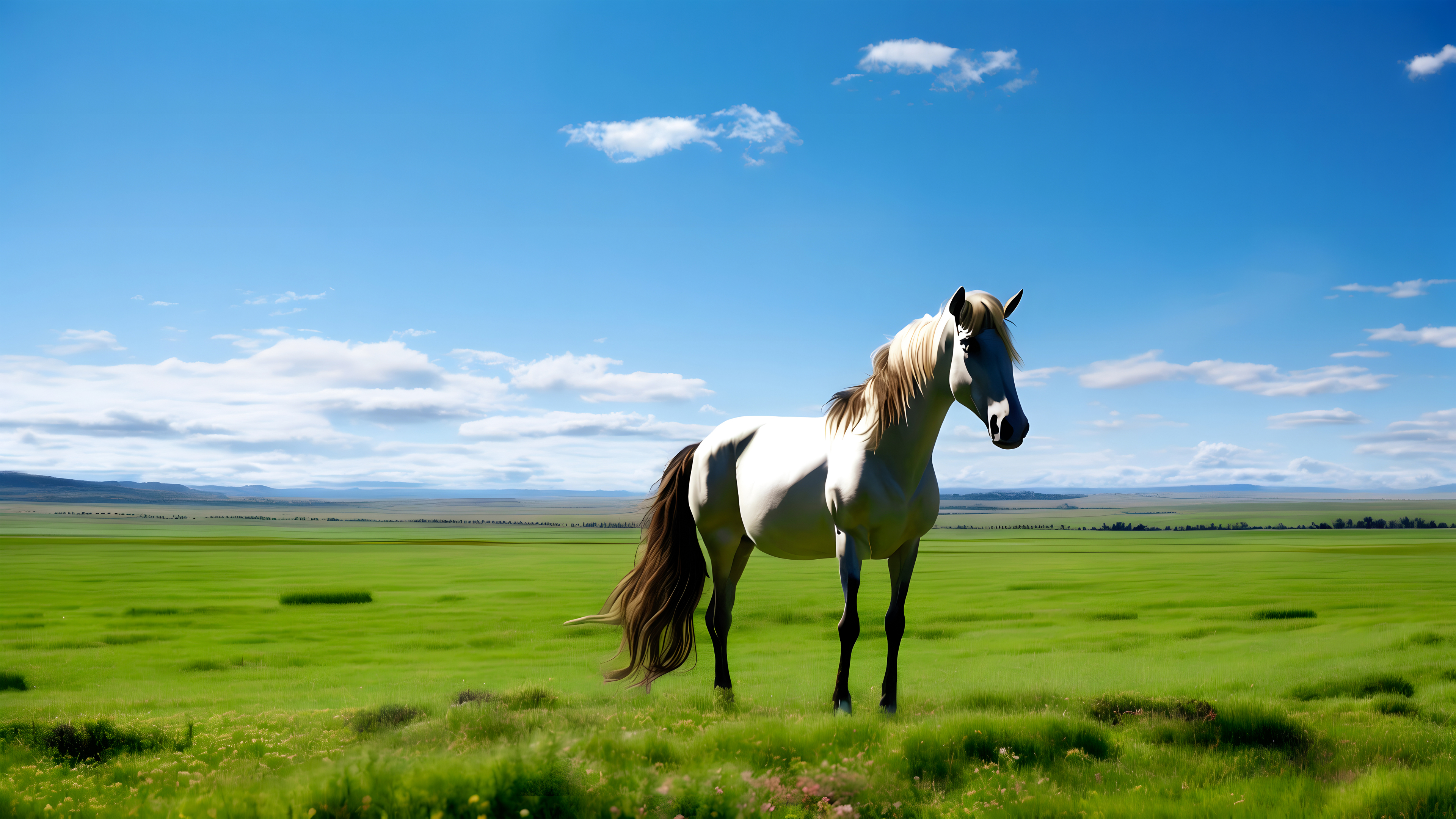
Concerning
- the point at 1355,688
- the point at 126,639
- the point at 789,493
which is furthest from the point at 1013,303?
the point at 126,639

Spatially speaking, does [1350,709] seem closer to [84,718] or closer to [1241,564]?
[84,718]

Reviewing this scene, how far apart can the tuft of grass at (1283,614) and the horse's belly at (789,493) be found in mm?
11589

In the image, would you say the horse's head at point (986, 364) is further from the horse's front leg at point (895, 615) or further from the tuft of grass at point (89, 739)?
the tuft of grass at point (89, 739)

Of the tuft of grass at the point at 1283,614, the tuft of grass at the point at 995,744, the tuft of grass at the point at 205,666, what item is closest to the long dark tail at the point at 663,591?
the tuft of grass at the point at 995,744

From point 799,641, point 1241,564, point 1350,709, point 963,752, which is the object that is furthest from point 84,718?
point 1241,564

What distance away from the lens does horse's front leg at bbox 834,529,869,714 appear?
20.5ft

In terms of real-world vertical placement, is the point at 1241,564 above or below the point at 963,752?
below

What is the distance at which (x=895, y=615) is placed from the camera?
6527 mm

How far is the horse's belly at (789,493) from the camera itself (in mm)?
6836

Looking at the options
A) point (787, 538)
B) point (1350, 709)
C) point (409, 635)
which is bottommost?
point (409, 635)

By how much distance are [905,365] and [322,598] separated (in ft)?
58.2

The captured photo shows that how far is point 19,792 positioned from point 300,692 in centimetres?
382

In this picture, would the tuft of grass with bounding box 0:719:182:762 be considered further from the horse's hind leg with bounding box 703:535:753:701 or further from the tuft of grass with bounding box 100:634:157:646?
the tuft of grass with bounding box 100:634:157:646

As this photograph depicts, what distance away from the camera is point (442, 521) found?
505 ft
